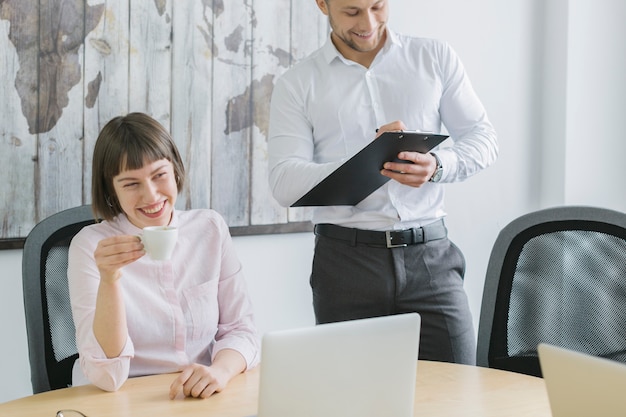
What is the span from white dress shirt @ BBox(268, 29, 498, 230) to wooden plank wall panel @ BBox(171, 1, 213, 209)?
1.57 feet

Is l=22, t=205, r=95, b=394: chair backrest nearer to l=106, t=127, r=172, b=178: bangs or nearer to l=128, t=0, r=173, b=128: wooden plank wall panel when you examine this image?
l=106, t=127, r=172, b=178: bangs

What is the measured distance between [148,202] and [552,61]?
242 centimetres

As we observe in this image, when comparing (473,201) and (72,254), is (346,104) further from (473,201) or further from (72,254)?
(473,201)

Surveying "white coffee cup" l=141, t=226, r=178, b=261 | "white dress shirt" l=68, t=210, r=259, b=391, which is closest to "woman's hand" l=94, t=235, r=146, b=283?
"white coffee cup" l=141, t=226, r=178, b=261

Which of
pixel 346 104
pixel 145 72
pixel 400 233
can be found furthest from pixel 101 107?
pixel 400 233

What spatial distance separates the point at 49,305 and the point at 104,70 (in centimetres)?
96

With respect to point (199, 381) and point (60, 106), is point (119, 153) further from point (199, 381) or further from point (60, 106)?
point (60, 106)

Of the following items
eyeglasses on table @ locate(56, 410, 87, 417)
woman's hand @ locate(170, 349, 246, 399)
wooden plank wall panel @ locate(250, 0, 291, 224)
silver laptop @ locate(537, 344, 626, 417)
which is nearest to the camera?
silver laptop @ locate(537, 344, 626, 417)

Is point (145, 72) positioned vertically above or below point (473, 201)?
above

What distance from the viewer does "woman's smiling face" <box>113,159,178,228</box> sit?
173cm

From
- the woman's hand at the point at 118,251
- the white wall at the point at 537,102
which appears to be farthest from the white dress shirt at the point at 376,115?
the white wall at the point at 537,102

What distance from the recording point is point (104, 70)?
2.47m

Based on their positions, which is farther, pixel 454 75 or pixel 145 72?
pixel 145 72

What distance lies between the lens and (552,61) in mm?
3584
